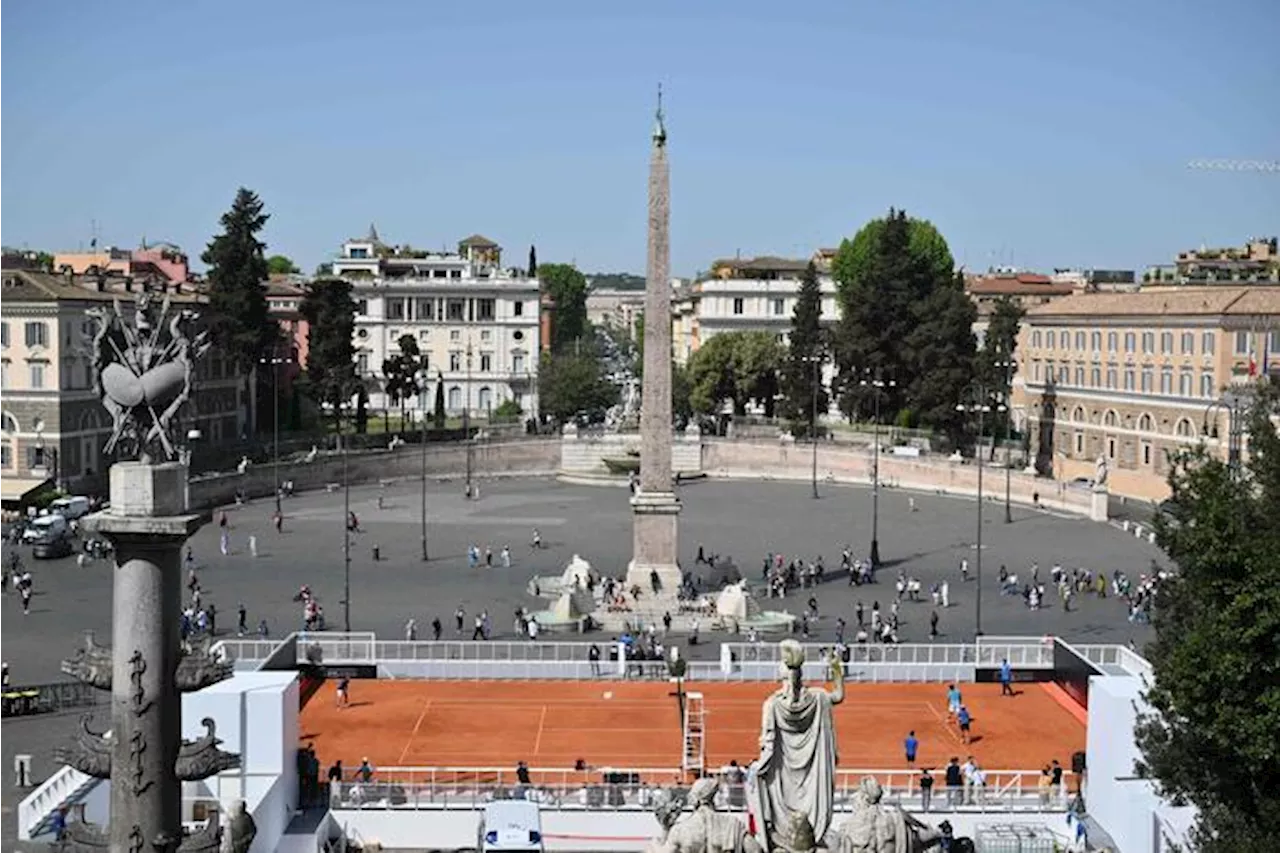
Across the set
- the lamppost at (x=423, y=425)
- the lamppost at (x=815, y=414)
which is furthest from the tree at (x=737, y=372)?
the lamppost at (x=423, y=425)

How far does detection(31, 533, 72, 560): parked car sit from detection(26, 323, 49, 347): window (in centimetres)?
1252

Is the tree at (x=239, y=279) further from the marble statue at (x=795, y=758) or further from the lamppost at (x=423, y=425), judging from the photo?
the marble statue at (x=795, y=758)

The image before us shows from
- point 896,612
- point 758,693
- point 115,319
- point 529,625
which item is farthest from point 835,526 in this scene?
point 115,319

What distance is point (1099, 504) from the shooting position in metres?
55.8

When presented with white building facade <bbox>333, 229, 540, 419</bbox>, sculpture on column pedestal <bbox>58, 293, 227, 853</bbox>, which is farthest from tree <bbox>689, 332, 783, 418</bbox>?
sculpture on column pedestal <bbox>58, 293, 227, 853</bbox>

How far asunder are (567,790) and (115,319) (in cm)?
1347

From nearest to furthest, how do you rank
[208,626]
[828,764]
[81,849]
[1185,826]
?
[828,764] < [81,849] < [1185,826] < [208,626]

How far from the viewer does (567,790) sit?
22812 mm

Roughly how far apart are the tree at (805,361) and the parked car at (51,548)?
3646 cm

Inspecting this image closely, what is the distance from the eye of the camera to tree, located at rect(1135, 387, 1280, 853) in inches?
643

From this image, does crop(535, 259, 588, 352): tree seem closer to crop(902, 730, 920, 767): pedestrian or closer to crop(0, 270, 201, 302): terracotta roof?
crop(0, 270, 201, 302): terracotta roof

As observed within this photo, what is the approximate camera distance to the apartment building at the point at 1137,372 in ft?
190

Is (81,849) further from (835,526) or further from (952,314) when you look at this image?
(952,314)

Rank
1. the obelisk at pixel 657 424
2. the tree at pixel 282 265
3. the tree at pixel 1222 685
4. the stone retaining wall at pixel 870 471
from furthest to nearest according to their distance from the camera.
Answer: the tree at pixel 282 265 < the stone retaining wall at pixel 870 471 < the obelisk at pixel 657 424 < the tree at pixel 1222 685
